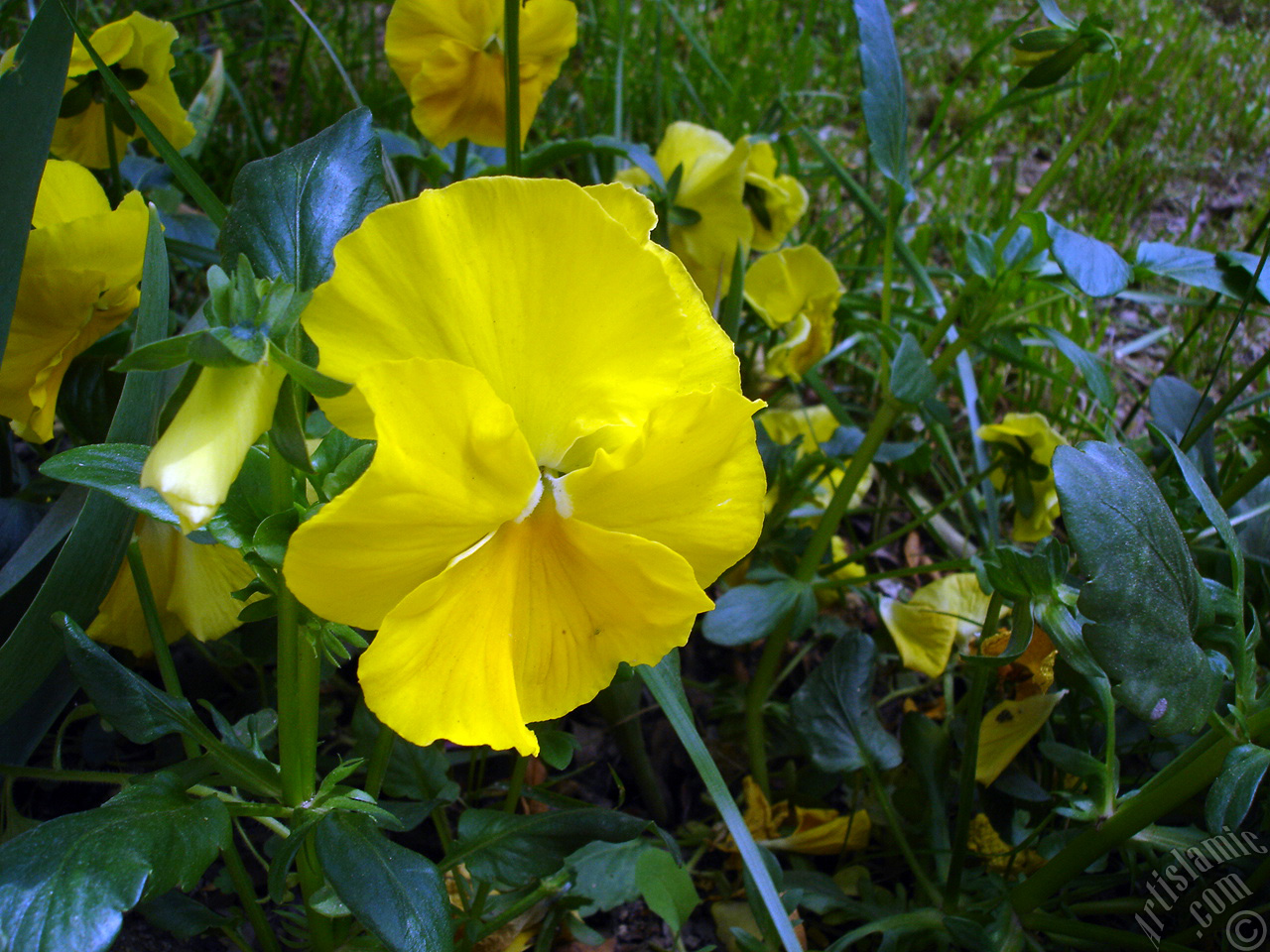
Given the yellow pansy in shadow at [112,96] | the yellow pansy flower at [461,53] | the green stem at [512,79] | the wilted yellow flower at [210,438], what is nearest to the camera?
the wilted yellow flower at [210,438]

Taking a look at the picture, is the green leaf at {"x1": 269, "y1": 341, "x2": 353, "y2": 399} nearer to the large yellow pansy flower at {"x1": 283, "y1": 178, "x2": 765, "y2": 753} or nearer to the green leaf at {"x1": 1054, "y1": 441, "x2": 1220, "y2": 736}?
the large yellow pansy flower at {"x1": 283, "y1": 178, "x2": 765, "y2": 753}

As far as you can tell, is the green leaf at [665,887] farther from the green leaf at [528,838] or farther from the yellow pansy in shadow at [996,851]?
the yellow pansy in shadow at [996,851]

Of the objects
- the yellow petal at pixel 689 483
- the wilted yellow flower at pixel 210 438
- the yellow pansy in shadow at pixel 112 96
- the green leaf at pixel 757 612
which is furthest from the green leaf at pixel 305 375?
the yellow pansy in shadow at pixel 112 96

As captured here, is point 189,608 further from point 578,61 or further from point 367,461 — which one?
point 578,61

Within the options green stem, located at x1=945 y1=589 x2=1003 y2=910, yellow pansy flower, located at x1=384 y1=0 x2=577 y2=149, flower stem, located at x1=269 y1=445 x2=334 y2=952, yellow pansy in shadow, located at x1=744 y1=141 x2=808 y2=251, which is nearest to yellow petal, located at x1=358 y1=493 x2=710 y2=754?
flower stem, located at x1=269 y1=445 x2=334 y2=952

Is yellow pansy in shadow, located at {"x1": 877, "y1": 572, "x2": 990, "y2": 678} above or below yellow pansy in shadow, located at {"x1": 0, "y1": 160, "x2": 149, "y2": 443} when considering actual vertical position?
below

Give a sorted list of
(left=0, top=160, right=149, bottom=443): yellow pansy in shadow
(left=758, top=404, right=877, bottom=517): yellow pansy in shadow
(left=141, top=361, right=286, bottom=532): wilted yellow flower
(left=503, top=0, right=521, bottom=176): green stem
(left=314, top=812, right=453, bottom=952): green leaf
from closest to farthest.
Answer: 1. (left=141, top=361, right=286, bottom=532): wilted yellow flower
2. (left=314, top=812, right=453, bottom=952): green leaf
3. (left=0, top=160, right=149, bottom=443): yellow pansy in shadow
4. (left=503, top=0, right=521, bottom=176): green stem
5. (left=758, top=404, right=877, bottom=517): yellow pansy in shadow

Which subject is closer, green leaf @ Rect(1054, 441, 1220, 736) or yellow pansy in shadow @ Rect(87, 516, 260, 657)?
green leaf @ Rect(1054, 441, 1220, 736)
